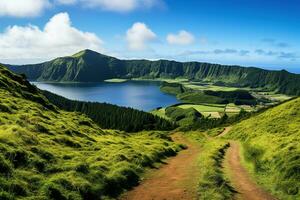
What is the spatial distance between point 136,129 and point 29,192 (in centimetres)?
15237

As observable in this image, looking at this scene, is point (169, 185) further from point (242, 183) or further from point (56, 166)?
point (56, 166)

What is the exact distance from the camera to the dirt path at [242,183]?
31.8 m

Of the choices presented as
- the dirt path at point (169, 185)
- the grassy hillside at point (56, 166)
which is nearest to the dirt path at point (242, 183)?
the dirt path at point (169, 185)

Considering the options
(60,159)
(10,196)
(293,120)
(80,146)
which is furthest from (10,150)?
(293,120)

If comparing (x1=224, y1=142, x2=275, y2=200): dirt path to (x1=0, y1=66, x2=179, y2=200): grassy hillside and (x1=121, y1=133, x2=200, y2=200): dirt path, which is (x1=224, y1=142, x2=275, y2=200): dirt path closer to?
(x1=121, y1=133, x2=200, y2=200): dirt path

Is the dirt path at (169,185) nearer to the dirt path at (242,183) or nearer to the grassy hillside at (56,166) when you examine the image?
the grassy hillside at (56,166)

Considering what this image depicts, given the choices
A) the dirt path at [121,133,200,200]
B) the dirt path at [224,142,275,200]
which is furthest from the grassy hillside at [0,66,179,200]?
the dirt path at [224,142,275,200]

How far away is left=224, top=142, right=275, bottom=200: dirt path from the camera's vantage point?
3178 centimetres

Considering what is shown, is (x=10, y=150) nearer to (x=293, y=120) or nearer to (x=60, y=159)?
(x=60, y=159)

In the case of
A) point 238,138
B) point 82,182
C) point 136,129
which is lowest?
point 136,129

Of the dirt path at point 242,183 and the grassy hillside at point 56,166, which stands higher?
the grassy hillside at point 56,166

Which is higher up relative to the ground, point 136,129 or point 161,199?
point 161,199

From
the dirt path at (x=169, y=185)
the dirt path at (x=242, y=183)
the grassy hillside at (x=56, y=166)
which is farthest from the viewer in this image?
the dirt path at (x=242, y=183)

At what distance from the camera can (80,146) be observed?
146 ft
